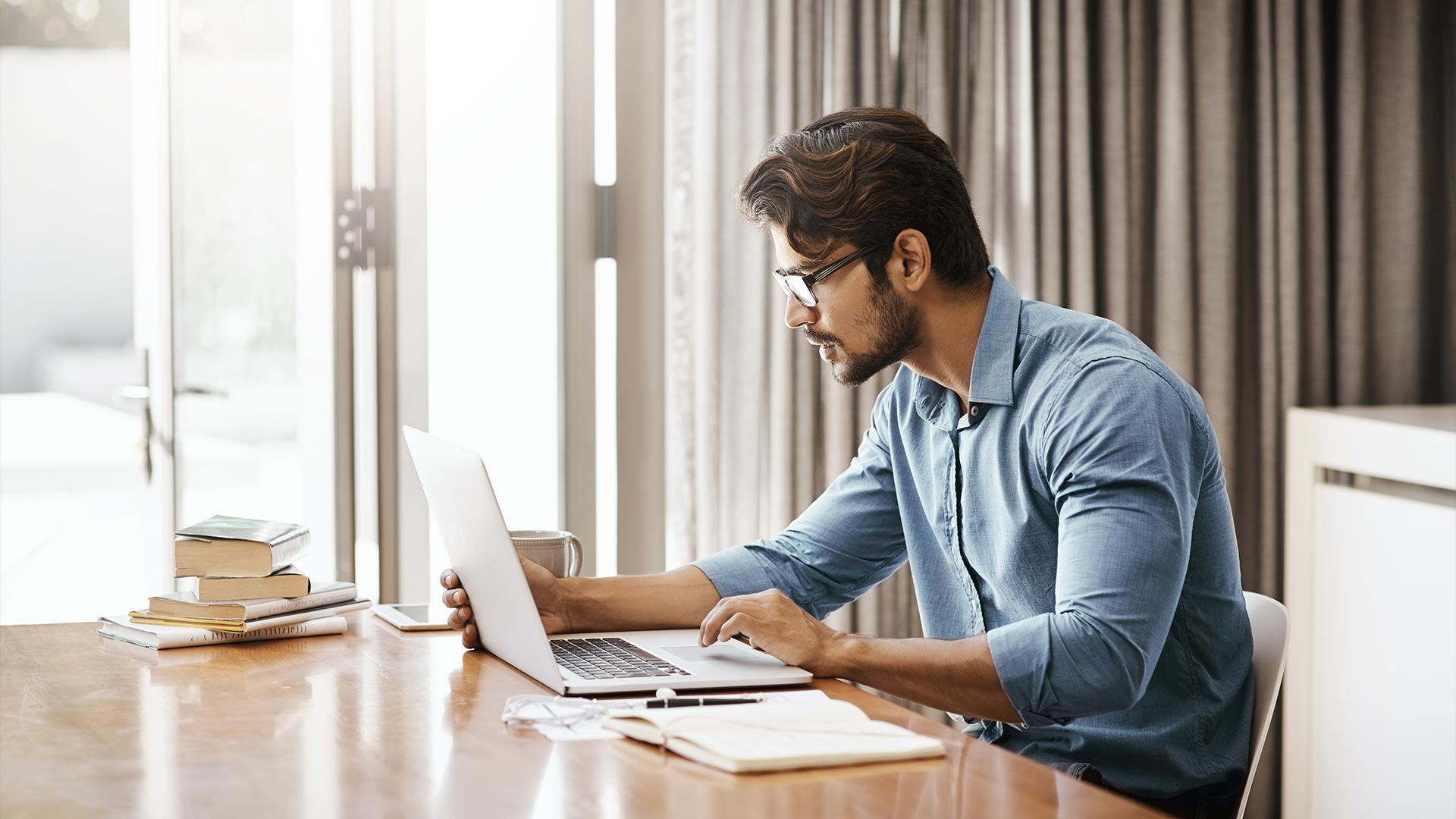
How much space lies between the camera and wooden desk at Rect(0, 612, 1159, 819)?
0.95 m

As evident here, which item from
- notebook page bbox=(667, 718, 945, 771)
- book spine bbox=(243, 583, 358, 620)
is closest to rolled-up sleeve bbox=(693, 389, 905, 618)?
book spine bbox=(243, 583, 358, 620)

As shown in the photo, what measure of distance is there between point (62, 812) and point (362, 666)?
1.55 ft

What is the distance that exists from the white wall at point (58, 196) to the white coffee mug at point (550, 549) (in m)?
1.34

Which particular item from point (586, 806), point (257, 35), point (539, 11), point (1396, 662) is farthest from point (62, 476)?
point (1396, 662)

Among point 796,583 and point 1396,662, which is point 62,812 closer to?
point 796,583

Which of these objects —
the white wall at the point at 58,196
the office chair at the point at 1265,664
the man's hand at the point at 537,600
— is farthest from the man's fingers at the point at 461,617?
the white wall at the point at 58,196

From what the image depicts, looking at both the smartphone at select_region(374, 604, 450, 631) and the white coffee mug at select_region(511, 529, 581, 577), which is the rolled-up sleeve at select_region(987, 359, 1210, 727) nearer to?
the white coffee mug at select_region(511, 529, 581, 577)

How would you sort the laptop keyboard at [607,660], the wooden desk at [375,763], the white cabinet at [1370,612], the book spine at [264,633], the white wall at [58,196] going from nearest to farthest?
the wooden desk at [375,763]
the laptop keyboard at [607,660]
the book spine at [264,633]
the white cabinet at [1370,612]
the white wall at [58,196]

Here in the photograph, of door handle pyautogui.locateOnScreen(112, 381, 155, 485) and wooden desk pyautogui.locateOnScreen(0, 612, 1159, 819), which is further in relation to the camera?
door handle pyautogui.locateOnScreen(112, 381, 155, 485)

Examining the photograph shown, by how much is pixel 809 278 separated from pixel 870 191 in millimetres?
123

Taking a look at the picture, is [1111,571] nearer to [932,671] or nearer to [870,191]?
[932,671]

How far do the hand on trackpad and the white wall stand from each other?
160 centimetres

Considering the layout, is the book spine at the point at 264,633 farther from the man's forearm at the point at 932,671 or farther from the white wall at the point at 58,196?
the white wall at the point at 58,196

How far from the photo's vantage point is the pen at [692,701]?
1.21 m
